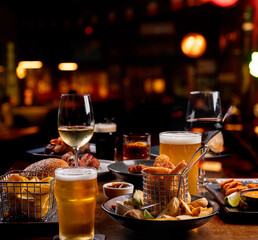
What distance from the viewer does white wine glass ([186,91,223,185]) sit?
184cm

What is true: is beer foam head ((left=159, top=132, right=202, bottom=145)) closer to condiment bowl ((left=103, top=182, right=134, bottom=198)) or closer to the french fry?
condiment bowl ((left=103, top=182, right=134, bottom=198))

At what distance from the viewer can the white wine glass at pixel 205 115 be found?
1.84 meters

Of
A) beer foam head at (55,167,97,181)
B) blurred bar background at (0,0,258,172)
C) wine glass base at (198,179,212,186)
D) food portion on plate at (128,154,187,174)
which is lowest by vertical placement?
wine glass base at (198,179,212,186)

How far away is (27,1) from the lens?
9586mm

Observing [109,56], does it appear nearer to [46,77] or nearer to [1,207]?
[46,77]

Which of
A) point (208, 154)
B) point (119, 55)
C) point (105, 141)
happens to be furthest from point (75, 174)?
point (119, 55)

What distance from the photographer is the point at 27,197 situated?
1103 millimetres

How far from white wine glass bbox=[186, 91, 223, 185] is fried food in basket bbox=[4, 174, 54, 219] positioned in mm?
941

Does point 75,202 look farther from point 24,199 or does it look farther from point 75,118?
point 75,118

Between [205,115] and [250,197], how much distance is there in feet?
2.42

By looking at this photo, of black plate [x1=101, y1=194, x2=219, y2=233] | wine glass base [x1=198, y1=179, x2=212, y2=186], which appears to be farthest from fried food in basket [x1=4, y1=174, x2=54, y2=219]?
wine glass base [x1=198, y1=179, x2=212, y2=186]

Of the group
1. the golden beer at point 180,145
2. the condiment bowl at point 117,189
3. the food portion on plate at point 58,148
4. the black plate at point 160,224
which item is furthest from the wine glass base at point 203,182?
the food portion on plate at point 58,148

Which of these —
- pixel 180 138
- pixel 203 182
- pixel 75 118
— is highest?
pixel 75 118

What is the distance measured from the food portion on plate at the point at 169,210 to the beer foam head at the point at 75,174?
146mm
